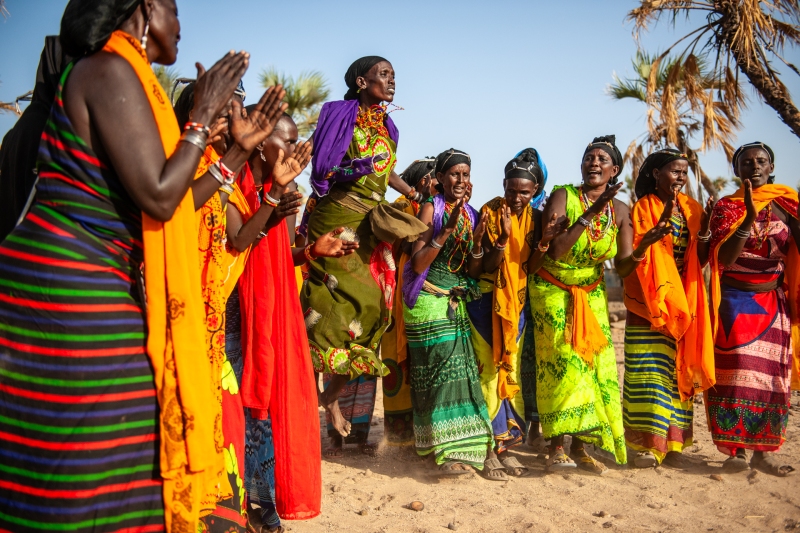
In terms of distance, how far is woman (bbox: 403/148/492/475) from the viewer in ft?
18.9

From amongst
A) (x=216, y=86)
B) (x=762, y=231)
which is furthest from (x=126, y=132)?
(x=762, y=231)

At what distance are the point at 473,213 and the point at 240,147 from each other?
3.66 metres

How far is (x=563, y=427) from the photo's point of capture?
5.76 meters

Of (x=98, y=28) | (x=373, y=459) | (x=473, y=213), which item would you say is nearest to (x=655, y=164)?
(x=473, y=213)

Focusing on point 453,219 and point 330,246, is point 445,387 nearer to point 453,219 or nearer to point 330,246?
point 453,219

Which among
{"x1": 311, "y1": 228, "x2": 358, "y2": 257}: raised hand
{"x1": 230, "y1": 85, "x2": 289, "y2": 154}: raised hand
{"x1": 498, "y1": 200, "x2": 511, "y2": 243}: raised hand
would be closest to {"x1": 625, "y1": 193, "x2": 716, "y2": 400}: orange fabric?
{"x1": 498, "y1": 200, "x2": 511, "y2": 243}: raised hand

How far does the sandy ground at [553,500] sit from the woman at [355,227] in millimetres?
644

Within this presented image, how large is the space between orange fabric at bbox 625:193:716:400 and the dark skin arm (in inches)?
183

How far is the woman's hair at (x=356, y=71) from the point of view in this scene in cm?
598

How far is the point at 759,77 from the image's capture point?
1007 centimetres

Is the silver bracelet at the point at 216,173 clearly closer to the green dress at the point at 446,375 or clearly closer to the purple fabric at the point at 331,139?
the purple fabric at the point at 331,139

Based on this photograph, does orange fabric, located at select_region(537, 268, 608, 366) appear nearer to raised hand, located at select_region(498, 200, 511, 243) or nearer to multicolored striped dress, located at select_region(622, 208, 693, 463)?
multicolored striped dress, located at select_region(622, 208, 693, 463)

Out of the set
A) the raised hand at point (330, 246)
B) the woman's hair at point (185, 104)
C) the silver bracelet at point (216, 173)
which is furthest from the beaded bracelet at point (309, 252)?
the silver bracelet at point (216, 173)

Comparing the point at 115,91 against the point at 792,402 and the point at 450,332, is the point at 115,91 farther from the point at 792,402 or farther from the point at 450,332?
the point at 792,402
